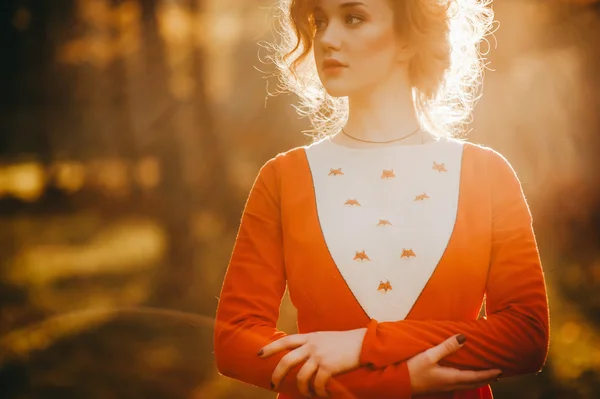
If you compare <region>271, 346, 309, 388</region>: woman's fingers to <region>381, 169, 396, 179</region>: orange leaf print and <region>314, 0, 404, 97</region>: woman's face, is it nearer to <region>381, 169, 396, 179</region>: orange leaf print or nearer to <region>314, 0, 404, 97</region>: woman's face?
<region>381, 169, 396, 179</region>: orange leaf print

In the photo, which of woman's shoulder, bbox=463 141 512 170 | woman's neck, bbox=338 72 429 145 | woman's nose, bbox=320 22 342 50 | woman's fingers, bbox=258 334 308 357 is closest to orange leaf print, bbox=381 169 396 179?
woman's neck, bbox=338 72 429 145

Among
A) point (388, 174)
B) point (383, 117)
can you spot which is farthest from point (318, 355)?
point (383, 117)

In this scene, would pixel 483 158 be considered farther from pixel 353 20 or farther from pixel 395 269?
pixel 353 20

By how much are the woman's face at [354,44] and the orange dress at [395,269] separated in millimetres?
207

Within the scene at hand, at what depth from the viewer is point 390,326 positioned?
5.50ft

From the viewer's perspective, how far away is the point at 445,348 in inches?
65.1

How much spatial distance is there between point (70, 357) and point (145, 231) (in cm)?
469

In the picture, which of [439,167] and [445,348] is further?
[439,167]

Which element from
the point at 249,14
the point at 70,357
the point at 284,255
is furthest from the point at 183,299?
the point at 284,255

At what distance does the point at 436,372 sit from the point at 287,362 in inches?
14.5

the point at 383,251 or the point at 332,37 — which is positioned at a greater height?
the point at 332,37

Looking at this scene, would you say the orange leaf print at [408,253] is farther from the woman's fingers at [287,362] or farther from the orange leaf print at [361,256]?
the woman's fingers at [287,362]

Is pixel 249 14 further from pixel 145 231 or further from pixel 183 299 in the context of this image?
pixel 145 231

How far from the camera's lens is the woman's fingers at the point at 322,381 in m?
1.65
